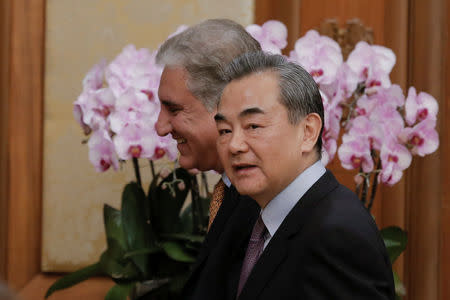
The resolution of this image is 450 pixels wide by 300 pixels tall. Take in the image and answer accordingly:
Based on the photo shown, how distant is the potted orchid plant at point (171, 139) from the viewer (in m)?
1.93

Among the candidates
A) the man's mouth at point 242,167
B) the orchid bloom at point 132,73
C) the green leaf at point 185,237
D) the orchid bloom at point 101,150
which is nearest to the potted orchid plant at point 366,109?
the orchid bloom at point 132,73

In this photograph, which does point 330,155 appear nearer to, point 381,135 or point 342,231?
point 381,135

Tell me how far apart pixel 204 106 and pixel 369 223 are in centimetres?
67

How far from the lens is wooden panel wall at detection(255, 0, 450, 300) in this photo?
243cm

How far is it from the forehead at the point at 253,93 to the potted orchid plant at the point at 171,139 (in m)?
0.72

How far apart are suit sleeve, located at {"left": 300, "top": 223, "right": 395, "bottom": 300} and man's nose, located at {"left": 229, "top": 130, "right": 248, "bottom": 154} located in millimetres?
203

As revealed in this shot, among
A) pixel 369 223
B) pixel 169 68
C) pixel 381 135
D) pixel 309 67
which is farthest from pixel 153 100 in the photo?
pixel 369 223

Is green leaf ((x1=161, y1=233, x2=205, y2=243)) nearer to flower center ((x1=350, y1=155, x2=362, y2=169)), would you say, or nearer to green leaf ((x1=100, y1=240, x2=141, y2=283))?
green leaf ((x1=100, y1=240, x2=141, y2=283))

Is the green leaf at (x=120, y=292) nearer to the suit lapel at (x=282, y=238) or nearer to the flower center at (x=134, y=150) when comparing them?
the flower center at (x=134, y=150)

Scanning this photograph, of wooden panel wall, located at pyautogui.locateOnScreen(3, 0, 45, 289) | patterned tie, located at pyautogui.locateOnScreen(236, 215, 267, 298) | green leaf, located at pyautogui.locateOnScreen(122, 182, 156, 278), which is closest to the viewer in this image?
patterned tie, located at pyautogui.locateOnScreen(236, 215, 267, 298)

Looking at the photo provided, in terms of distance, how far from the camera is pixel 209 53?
64.0 inches

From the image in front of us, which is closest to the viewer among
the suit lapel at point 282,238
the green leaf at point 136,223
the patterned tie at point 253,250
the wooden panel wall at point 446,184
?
the suit lapel at point 282,238

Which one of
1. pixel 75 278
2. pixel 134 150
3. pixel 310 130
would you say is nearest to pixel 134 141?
pixel 134 150

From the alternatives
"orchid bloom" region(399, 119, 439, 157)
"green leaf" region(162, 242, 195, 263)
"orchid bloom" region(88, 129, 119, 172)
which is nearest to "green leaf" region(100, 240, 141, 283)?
"green leaf" region(162, 242, 195, 263)
